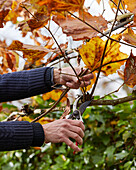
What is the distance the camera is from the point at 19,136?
70 centimetres

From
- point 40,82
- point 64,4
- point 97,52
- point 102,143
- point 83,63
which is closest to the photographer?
point 64,4

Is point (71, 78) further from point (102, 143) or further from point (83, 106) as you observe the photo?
point (102, 143)

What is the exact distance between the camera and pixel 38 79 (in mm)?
966

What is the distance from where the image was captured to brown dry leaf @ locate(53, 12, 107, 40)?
52 centimetres

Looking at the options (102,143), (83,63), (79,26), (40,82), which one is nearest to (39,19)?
(79,26)

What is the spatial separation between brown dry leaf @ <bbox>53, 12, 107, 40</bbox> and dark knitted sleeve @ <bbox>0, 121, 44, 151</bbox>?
289 millimetres

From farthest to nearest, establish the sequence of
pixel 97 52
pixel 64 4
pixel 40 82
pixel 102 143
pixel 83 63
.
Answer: pixel 102 143 → pixel 83 63 → pixel 40 82 → pixel 97 52 → pixel 64 4

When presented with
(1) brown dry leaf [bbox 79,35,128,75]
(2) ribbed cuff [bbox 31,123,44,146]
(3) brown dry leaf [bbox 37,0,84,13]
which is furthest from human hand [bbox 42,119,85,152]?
(3) brown dry leaf [bbox 37,0,84,13]

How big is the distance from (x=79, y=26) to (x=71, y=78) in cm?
30

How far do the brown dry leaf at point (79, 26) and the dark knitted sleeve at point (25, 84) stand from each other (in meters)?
0.40

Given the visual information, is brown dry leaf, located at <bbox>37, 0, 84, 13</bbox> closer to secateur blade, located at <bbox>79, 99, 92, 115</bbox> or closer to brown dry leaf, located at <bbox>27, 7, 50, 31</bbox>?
brown dry leaf, located at <bbox>27, 7, 50, 31</bbox>

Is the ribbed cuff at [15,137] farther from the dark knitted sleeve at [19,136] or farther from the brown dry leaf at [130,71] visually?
the brown dry leaf at [130,71]

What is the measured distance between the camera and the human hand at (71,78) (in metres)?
0.72

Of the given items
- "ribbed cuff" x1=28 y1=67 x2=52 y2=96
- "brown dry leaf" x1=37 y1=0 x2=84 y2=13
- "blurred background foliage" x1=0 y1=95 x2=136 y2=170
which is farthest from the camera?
"blurred background foliage" x1=0 y1=95 x2=136 y2=170
